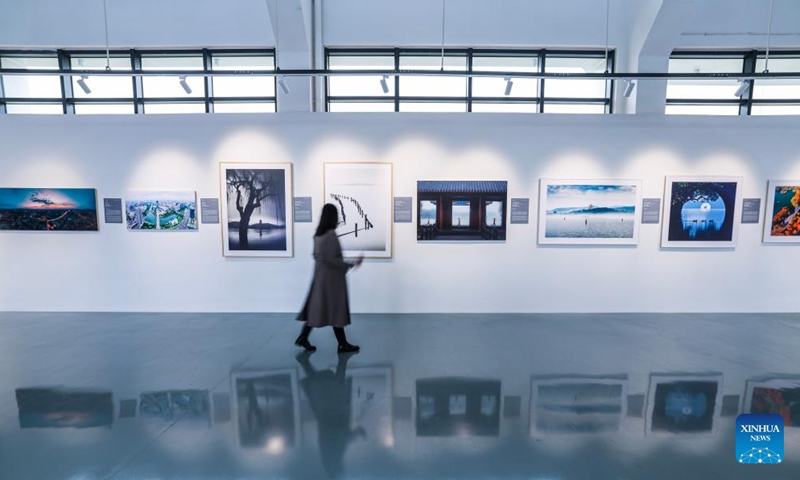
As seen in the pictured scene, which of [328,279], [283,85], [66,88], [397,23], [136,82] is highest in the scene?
[397,23]

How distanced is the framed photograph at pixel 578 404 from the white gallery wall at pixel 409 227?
2.57 metres

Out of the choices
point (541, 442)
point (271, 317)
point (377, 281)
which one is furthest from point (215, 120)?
point (541, 442)

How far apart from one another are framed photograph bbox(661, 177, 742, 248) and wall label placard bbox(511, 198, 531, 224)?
2381mm

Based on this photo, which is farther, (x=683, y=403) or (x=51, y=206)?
(x=51, y=206)

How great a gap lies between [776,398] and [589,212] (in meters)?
3.40

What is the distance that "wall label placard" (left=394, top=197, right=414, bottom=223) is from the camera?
6.05 m

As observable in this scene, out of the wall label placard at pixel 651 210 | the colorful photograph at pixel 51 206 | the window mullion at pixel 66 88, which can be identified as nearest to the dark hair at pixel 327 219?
the colorful photograph at pixel 51 206

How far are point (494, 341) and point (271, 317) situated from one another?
3.64 m

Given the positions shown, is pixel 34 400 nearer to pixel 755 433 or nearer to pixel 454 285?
pixel 454 285

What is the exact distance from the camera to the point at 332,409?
318cm

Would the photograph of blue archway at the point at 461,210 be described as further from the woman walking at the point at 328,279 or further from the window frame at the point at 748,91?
the window frame at the point at 748,91

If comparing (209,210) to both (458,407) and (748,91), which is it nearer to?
(458,407)

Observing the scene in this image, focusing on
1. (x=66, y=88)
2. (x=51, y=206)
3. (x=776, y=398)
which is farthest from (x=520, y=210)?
(x=66, y=88)

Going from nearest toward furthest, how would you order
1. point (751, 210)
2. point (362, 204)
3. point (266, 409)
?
1. point (266, 409)
2. point (362, 204)
3. point (751, 210)
